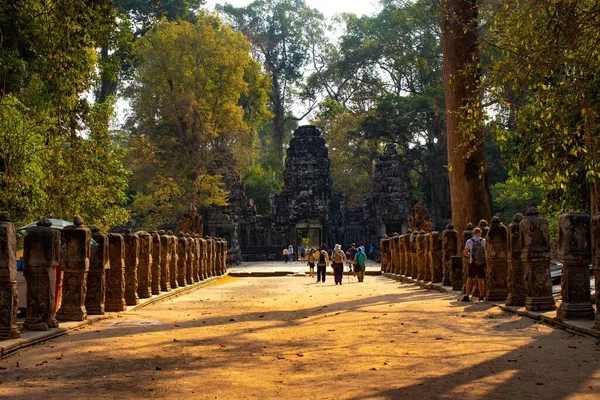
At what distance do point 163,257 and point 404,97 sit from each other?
37.0 m

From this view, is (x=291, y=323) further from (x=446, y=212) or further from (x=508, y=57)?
(x=446, y=212)

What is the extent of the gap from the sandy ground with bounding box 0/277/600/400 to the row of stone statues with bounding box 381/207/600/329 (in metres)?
0.50

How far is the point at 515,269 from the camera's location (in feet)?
43.2

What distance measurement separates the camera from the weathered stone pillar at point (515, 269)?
13.0 meters

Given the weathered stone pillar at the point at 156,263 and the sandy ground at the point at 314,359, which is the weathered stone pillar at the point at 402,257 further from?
the sandy ground at the point at 314,359

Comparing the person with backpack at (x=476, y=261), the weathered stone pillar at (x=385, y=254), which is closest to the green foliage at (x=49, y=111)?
the person with backpack at (x=476, y=261)

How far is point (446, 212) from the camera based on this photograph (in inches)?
2141

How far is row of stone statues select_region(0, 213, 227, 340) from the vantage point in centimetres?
948

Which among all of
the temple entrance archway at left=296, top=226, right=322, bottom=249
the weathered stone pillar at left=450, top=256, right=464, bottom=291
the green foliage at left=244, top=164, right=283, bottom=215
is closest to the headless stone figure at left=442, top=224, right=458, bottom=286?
the weathered stone pillar at left=450, top=256, right=464, bottom=291

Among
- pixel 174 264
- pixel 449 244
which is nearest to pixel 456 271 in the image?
pixel 449 244

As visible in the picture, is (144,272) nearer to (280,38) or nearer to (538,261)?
(538,261)

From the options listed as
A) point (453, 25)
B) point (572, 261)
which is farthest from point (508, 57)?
point (453, 25)

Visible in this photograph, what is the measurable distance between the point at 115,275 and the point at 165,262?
5378 mm

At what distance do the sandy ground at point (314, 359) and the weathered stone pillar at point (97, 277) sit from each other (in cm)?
52
